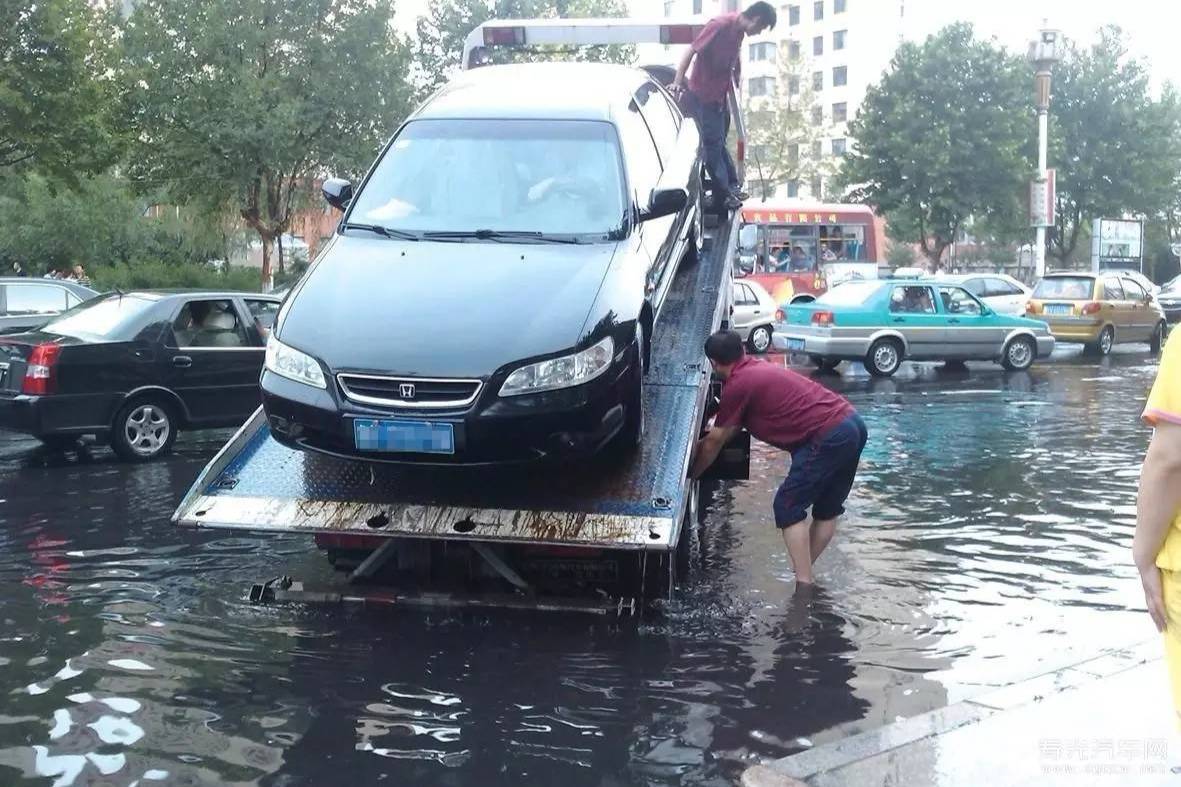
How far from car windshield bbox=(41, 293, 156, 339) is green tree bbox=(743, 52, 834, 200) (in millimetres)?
45230

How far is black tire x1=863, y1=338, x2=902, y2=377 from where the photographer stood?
18.8m

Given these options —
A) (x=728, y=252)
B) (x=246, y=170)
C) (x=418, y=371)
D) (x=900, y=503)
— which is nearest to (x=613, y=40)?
(x=728, y=252)

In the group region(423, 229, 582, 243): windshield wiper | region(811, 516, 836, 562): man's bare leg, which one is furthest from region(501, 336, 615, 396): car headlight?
region(811, 516, 836, 562): man's bare leg

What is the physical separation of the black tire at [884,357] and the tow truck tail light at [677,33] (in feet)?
30.3

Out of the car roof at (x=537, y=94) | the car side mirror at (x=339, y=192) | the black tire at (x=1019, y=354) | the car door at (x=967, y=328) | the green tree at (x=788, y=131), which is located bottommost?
the black tire at (x=1019, y=354)

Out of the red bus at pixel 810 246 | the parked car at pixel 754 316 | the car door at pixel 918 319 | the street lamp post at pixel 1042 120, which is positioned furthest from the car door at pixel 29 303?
the street lamp post at pixel 1042 120

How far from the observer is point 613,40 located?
10297 millimetres

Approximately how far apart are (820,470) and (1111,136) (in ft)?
153

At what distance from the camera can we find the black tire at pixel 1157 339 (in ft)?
80.6

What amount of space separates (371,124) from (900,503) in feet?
60.5

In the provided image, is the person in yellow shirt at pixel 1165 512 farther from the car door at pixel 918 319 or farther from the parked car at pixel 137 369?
the car door at pixel 918 319

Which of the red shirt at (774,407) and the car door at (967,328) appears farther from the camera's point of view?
the car door at (967,328)

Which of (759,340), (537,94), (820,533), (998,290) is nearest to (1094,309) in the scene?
(998,290)

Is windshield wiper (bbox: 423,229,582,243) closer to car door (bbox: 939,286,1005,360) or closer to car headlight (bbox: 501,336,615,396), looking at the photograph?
car headlight (bbox: 501,336,615,396)
